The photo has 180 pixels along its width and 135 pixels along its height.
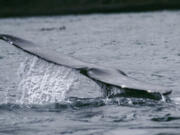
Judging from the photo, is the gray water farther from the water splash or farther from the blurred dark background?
the blurred dark background

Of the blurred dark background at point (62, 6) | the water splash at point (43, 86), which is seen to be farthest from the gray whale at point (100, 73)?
the blurred dark background at point (62, 6)

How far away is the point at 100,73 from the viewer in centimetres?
817

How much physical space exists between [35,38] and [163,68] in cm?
1342

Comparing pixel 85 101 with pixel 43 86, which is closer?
pixel 85 101

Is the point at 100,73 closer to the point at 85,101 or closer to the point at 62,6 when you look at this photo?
the point at 85,101

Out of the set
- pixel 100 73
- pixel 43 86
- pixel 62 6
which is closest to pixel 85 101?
pixel 100 73

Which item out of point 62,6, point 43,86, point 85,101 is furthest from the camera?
point 62,6

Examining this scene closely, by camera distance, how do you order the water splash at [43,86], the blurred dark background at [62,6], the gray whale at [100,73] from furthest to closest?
the blurred dark background at [62,6]
the water splash at [43,86]
the gray whale at [100,73]

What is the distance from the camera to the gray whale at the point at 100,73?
774 cm

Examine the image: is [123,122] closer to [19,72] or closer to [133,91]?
[133,91]

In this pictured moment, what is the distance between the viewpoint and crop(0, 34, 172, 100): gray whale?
774 centimetres

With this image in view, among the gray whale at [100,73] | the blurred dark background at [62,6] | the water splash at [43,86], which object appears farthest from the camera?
the blurred dark background at [62,6]

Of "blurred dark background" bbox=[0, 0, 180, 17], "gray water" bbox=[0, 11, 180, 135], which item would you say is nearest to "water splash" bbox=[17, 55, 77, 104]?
"gray water" bbox=[0, 11, 180, 135]

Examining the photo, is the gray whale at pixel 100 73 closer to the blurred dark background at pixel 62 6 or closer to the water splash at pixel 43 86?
the water splash at pixel 43 86
